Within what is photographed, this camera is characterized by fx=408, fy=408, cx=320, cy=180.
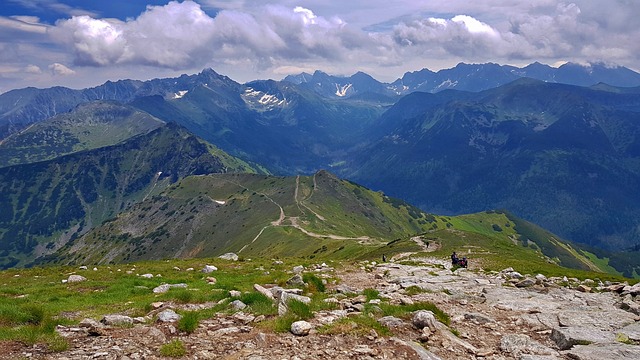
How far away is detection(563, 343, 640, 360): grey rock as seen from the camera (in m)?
15.5

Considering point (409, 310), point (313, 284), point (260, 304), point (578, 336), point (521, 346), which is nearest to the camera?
point (521, 346)

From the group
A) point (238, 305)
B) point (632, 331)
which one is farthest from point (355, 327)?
point (632, 331)

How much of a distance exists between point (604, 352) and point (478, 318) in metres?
5.86

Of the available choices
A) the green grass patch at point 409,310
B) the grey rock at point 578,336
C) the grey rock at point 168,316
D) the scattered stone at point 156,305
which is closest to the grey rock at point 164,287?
the scattered stone at point 156,305

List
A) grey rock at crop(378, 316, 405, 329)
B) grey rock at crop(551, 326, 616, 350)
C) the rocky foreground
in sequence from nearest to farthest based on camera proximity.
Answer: the rocky foreground
grey rock at crop(551, 326, 616, 350)
grey rock at crop(378, 316, 405, 329)

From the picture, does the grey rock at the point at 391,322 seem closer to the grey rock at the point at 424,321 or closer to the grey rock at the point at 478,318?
the grey rock at the point at 424,321

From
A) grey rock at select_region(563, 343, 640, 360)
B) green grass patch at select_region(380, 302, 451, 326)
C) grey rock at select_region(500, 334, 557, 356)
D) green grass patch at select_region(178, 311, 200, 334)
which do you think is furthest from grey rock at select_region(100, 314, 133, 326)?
grey rock at select_region(563, 343, 640, 360)

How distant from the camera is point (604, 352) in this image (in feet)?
52.1

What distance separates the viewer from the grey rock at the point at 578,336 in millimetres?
17172

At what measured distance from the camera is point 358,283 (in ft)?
108

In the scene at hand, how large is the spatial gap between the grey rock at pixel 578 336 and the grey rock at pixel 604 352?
47cm

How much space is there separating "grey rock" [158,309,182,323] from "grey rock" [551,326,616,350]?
648 inches

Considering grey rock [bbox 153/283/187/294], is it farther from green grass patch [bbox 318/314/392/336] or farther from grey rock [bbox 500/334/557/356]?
grey rock [bbox 500/334/557/356]

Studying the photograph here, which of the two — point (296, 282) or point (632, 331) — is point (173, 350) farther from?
point (632, 331)
